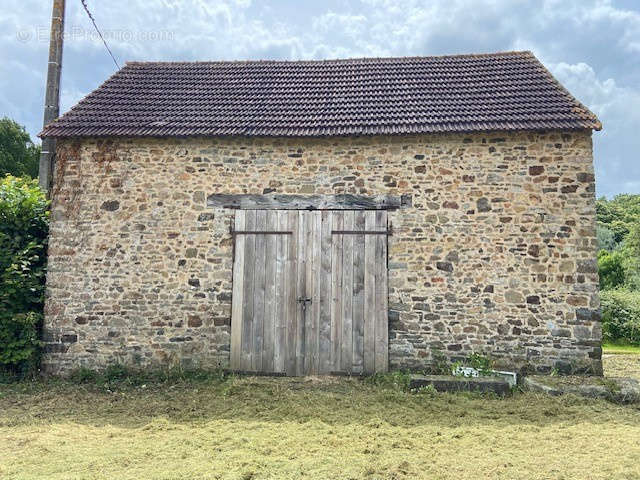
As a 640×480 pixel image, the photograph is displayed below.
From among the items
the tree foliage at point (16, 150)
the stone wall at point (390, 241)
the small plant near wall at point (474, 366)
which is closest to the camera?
the small plant near wall at point (474, 366)

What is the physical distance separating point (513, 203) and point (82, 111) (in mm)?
7430

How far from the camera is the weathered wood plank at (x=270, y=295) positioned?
678 cm

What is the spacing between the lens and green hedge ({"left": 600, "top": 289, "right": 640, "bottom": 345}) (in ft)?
38.7

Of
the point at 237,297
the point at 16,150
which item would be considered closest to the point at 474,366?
the point at 237,297

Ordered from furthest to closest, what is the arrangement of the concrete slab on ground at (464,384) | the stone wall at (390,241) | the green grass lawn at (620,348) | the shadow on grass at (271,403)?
1. the green grass lawn at (620,348)
2. the stone wall at (390,241)
3. the concrete slab on ground at (464,384)
4. the shadow on grass at (271,403)

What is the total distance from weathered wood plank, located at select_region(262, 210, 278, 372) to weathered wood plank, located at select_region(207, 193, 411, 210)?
0.21 metres

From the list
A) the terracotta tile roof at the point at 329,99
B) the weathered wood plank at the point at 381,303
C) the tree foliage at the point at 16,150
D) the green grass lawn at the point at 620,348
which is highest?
the tree foliage at the point at 16,150

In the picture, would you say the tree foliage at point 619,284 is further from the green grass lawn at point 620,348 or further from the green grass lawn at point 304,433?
the green grass lawn at point 304,433

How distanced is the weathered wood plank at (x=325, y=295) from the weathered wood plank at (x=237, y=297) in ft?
4.14

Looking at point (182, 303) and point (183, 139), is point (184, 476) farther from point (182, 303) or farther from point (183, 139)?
point (183, 139)

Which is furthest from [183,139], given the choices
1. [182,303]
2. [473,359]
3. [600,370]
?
[600,370]

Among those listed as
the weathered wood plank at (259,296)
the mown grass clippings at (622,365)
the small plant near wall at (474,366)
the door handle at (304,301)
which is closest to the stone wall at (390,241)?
the small plant near wall at (474,366)

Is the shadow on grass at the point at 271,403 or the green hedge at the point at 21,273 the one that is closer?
the shadow on grass at the point at 271,403

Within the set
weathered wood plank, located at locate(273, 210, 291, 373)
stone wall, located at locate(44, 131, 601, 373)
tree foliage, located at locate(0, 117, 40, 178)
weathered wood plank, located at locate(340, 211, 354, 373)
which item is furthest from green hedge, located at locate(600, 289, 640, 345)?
tree foliage, located at locate(0, 117, 40, 178)
